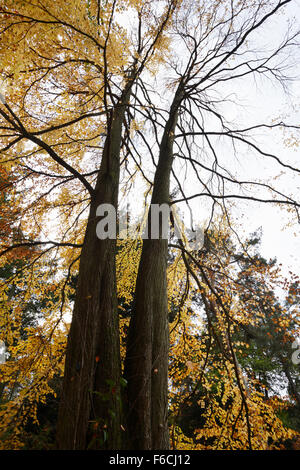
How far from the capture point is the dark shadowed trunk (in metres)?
1.88

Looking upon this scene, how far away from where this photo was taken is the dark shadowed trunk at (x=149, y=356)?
1876mm

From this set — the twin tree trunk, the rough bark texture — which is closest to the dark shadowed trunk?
the twin tree trunk

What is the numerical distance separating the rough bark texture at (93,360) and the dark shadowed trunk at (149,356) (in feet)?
0.76

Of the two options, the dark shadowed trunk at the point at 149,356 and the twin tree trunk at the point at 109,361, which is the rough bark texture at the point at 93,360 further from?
the dark shadowed trunk at the point at 149,356

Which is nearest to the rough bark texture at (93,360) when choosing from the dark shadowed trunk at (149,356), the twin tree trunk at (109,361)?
the twin tree trunk at (109,361)

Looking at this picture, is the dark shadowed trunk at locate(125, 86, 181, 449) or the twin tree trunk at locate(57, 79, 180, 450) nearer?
the twin tree trunk at locate(57, 79, 180, 450)

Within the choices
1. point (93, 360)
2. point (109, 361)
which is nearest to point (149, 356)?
point (109, 361)

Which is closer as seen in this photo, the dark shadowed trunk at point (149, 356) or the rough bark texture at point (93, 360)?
the rough bark texture at point (93, 360)

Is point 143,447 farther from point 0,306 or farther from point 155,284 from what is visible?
point 0,306

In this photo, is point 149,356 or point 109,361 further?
point 149,356

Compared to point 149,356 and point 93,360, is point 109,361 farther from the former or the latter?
point 149,356

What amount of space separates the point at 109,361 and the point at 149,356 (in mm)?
431

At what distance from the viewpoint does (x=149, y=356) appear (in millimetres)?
2174

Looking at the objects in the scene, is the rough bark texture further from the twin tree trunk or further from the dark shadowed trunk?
the dark shadowed trunk
